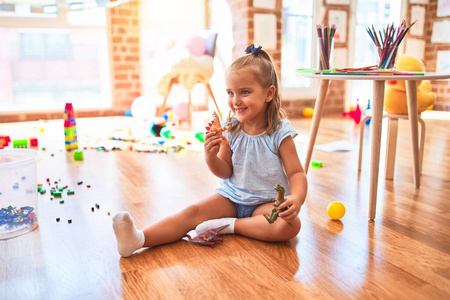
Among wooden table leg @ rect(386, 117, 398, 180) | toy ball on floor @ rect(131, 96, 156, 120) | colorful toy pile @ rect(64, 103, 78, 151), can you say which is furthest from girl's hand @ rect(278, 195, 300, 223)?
toy ball on floor @ rect(131, 96, 156, 120)

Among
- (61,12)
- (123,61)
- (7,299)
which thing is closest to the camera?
(7,299)

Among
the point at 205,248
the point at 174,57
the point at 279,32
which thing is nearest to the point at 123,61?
the point at 174,57

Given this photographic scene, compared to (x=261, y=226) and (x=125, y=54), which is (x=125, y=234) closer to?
(x=261, y=226)

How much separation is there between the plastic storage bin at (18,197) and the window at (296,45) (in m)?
2.99

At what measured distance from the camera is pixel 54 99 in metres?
3.85

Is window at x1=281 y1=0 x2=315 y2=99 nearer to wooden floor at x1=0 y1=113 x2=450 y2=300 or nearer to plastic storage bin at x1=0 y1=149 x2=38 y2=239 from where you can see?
wooden floor at x1=0 y1=113 x2=450 y2=300

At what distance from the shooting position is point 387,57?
1.52 meters

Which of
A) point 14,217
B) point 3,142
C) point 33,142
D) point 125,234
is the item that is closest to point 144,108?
point 33,142

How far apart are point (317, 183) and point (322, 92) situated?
383mm

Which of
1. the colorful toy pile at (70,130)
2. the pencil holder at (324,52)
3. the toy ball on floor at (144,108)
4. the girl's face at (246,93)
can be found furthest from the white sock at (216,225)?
the toy ball on floor at (144,108)

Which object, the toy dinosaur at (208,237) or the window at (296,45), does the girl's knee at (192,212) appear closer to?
the toy dinosaur at (208,237)

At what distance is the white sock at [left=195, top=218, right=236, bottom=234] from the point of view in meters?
1.25

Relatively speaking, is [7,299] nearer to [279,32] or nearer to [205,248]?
[205,248]

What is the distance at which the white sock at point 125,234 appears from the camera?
43.0 inches
